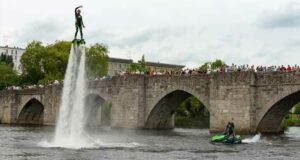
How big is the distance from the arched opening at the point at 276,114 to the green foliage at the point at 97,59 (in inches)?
1867

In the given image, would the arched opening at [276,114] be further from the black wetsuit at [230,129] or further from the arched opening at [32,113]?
the arched opening at [32,113]

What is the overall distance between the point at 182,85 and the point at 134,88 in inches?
270

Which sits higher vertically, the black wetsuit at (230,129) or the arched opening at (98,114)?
the arched opening at (98,114)

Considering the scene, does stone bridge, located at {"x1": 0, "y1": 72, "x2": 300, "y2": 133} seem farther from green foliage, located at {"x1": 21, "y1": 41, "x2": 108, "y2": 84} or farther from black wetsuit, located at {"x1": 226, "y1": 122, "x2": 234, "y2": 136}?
green foliage, located at {"x1": 21, "y1": 41, "x2": 108, "y2": 84}

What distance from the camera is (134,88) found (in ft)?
197

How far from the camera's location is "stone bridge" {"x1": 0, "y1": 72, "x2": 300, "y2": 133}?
48969 millimetres

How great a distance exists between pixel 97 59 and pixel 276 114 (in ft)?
174

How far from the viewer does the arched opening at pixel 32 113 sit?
80.9 m

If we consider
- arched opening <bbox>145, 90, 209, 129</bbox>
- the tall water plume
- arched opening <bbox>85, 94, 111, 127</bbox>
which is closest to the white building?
arched opening <bbox>85, 94, 111, 127</bbox>

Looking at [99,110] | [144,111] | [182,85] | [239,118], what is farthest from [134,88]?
[99,110]

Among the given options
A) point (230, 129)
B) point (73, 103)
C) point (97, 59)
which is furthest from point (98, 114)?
point (73, 103)

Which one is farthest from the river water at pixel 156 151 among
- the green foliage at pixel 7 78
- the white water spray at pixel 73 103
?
the green foliage at pixel 7 78

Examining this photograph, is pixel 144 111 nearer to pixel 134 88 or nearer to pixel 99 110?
pixel 134 88

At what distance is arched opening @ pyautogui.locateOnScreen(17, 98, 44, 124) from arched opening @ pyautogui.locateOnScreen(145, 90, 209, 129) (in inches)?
965
